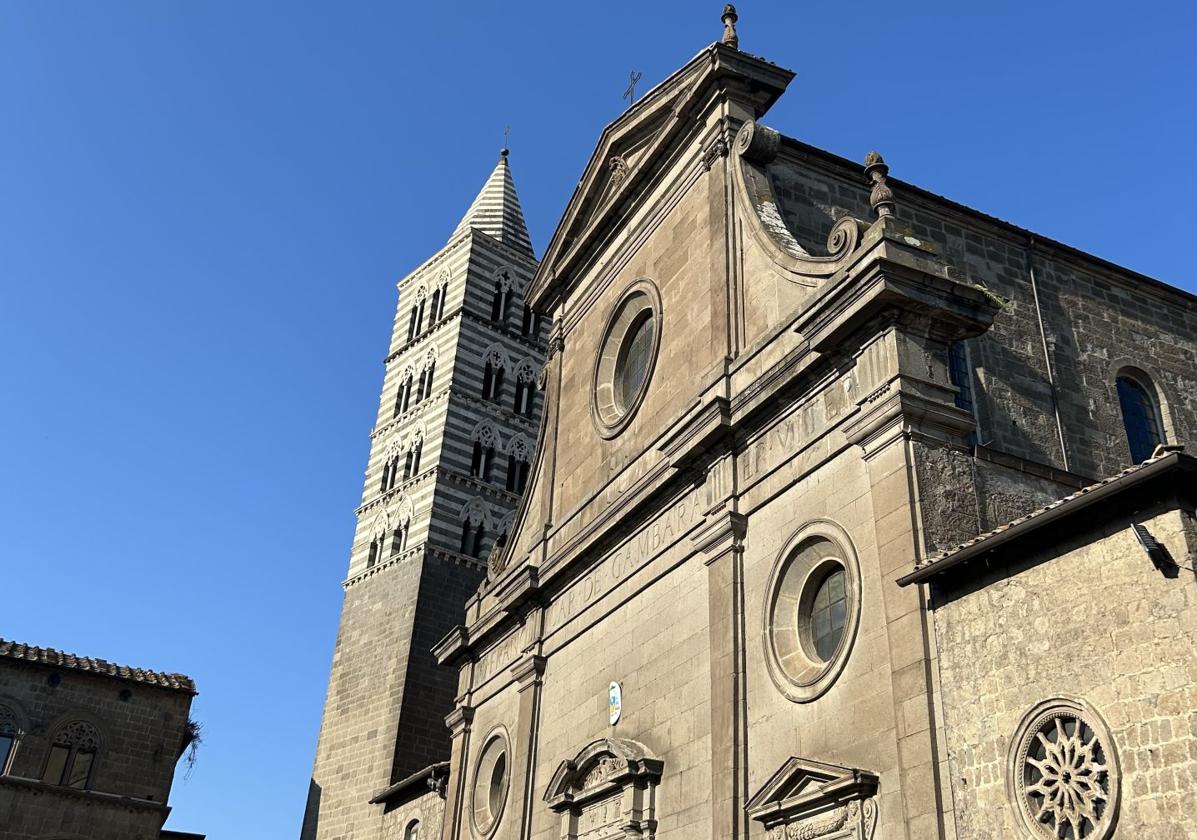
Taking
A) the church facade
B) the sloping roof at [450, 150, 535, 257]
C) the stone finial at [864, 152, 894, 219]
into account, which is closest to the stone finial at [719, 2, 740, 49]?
the church facade

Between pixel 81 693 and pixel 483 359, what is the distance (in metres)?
16.5

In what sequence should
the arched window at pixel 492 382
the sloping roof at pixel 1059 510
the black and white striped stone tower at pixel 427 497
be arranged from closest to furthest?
the sloping roof at pixel 1059 510, the black and white striped stone tower at pixel 427 497, the arched window at pixel 492 382

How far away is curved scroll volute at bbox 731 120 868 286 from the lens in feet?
39.4

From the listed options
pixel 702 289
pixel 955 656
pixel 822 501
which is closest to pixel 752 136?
pixel 702 289

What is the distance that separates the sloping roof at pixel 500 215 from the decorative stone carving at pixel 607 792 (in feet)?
95.3

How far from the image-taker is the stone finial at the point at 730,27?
1623 cm

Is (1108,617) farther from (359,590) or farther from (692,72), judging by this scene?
(359,590)

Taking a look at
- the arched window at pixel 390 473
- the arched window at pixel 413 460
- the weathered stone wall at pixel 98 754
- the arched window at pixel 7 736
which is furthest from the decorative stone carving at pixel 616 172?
the arched window at pixel 7 736

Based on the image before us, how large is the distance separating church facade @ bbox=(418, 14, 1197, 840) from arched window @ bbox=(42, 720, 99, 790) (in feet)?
41.3

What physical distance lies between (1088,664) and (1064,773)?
29.7 inches

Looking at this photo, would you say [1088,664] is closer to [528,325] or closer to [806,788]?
[806,788]

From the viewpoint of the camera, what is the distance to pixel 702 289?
15.2m

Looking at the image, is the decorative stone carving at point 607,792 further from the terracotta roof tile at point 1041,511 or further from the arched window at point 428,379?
the arched window at point 428,379

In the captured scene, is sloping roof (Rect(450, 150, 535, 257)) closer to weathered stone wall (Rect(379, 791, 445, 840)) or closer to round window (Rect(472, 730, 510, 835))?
weathered stone wall (Rect(379, 791, 445, 840))
